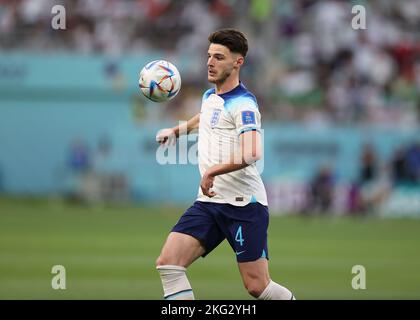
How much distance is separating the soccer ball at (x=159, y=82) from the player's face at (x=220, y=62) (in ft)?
1.63

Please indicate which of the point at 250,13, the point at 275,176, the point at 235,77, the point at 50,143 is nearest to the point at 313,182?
the point at 275,176

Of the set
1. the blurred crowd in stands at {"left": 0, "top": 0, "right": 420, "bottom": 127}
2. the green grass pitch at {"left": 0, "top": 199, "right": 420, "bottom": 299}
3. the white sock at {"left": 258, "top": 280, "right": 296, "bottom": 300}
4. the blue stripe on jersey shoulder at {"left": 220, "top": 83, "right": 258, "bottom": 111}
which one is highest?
the blurred crowd in stands at {"left": 0, "top": 0, "right": 420, "bottom": 127}

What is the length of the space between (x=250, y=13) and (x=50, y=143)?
23.7ft

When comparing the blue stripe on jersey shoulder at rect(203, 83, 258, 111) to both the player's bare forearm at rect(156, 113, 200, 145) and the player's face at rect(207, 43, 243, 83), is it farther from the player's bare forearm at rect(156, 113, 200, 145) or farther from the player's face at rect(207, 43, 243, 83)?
the player's bare forearm at rect(156, 113, 200, 145)

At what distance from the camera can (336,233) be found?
2175 cm

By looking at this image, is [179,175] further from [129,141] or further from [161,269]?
[161,269]

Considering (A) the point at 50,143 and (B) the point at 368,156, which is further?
(A) the point at 50,143

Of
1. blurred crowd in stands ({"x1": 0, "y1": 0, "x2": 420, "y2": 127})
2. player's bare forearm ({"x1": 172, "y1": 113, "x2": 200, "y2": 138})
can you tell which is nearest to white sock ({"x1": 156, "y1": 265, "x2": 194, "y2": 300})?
player's bare forearm ({"x1": 172, "y1": 113, "x2": 200, "y2": 138})

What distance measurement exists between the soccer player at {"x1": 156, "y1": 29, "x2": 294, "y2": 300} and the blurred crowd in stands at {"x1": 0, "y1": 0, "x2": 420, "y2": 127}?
1930 centimetres

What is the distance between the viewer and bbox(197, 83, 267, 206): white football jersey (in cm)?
892

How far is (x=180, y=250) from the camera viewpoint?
878 cm

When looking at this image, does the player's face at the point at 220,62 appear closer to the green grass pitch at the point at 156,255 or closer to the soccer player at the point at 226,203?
the soccer player at the point at 226,203

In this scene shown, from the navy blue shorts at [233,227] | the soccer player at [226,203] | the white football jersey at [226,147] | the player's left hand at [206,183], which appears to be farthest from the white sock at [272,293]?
the player's left hand at [206,183]
